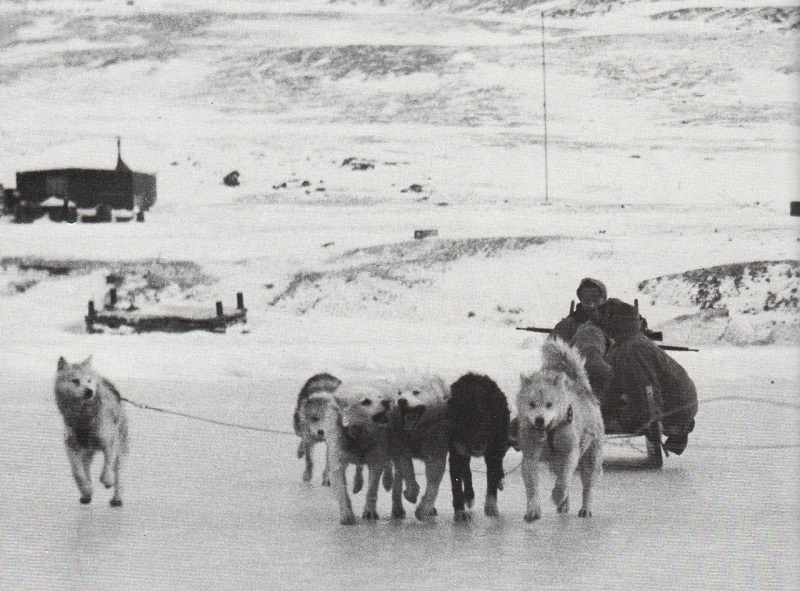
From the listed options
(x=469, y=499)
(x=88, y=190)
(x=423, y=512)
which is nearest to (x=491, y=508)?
(x=469, y=499)

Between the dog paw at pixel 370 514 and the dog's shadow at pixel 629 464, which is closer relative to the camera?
the dog paw at pixel 370 514

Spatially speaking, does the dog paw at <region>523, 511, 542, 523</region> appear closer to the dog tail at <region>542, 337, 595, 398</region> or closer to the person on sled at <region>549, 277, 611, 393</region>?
the dog tail at <region>542, 337, 595, 398</region>

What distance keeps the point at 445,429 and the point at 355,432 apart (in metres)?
0.42

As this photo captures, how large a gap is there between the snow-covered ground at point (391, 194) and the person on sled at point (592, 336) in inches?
56.0

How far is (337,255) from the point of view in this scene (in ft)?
42.4

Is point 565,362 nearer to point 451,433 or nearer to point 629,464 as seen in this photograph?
point 451,433

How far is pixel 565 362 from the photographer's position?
6074 mm

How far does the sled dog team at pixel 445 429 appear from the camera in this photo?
554 cm

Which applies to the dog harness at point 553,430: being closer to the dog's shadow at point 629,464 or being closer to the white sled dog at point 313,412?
the white sled dog at point 313,412

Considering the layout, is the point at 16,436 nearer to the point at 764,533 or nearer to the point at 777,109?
the point at 764,533

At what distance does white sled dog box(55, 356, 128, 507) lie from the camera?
19.9ft

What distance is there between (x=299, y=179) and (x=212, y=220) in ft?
6.91

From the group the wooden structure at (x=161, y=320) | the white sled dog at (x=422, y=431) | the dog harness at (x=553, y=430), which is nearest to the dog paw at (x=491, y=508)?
the white sled dog at (x=422, y=431)

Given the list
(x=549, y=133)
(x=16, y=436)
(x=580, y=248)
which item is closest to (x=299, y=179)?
(x=549, y=133)
